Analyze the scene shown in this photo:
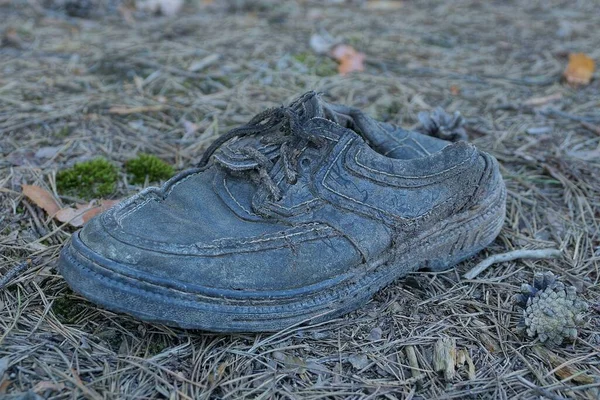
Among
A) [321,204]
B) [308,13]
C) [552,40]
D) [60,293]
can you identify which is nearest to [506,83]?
[552,40]

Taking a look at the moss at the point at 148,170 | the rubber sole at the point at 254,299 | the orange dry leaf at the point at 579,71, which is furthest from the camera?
the orange dry leaf at the point at 579,71

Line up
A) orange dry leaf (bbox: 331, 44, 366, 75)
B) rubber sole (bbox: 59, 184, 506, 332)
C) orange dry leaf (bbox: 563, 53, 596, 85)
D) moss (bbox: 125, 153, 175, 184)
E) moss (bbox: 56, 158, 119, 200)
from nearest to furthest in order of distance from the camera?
1. rubber sole (bbox: 59, 184, 506, 332)
2. moss (bbox: 56, 158, 119, 200)
3. moss (bbox: 125, 153, 175, 184)
4. orange dry leaf (bbox: 563, 53, 596, 85)
5. orange dry leaf (bbox: 331, 44, 366, 75)

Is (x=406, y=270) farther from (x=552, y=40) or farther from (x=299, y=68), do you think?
(x=552, y=40)

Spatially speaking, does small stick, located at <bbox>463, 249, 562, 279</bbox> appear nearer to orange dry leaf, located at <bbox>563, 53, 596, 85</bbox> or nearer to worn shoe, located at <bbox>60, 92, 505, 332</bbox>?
Answer: worn shoe, located at <bbox>60, 92, 505, 332</bbox>

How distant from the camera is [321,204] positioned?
6.35 feet

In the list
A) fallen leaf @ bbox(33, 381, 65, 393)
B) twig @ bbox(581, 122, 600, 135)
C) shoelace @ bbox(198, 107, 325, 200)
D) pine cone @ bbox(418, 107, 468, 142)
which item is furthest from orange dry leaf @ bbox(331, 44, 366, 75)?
fallen leaf @ bbox(33, 381, 65, 393)

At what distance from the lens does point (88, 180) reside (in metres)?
2.57

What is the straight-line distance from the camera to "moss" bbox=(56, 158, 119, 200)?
99.4 inches

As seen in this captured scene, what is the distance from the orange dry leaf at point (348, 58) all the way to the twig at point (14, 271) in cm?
258

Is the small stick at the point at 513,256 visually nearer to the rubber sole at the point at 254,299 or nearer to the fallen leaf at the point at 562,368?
the rubber sole at the point at 254,299

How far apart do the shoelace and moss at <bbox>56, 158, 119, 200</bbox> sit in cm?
84

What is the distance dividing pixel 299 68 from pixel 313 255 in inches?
92.2

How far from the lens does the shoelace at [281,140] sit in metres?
1.96

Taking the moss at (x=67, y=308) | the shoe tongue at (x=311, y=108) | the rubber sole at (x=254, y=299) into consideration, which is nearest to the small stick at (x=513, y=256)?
the rubber sole at (x=254, y=299)
